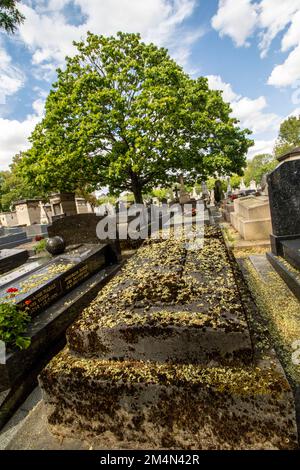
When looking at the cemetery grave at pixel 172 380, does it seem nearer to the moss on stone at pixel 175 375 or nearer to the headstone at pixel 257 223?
the moss on stone at pixel 175 375

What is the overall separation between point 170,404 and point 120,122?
1383cm

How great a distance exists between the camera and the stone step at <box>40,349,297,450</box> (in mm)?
1550

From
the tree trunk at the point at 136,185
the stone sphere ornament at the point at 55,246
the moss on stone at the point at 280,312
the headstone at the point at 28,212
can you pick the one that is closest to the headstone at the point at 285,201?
the moss on stone at the point at 280,312

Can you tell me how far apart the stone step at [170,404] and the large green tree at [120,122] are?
11657 millimetres

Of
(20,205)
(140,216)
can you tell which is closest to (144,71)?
(140,216)

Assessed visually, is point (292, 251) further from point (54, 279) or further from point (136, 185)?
point (136, 185)

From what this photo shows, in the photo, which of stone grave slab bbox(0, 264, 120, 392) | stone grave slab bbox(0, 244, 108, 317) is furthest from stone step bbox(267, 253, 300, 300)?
stone grave slab bbox(0, 244, 108, 317)

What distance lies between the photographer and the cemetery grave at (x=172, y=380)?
1.57 meters

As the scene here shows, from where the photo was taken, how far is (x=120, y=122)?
1348 centimetres

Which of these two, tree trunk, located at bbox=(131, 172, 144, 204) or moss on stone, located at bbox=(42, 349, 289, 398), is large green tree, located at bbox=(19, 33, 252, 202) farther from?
moss on stone, located at bbox=(42, 349, 289, 398)

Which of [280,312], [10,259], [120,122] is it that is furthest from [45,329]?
[120,122]

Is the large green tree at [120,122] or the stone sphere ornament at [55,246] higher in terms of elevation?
the large green tree at [120,122]

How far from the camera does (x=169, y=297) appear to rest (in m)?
2.24

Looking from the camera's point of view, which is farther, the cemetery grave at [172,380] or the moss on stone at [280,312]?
the moss on stone at [280,312]
